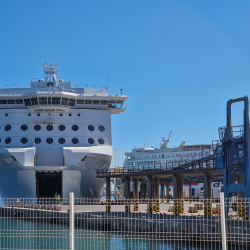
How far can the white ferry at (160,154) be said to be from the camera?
78188 millimetres

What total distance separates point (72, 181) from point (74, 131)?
14.6 ft

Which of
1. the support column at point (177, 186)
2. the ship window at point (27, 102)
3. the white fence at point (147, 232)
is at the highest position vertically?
the ship window at point (27, 102)

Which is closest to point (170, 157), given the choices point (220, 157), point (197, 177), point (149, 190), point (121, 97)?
point (197, 177)

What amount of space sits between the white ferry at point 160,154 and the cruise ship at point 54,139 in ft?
122

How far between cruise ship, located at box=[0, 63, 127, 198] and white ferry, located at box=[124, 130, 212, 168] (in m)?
37.3

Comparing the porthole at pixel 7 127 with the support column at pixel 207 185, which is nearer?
the support column at pixel 207 185

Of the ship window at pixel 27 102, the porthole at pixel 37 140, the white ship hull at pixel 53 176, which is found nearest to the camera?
the white ship hull at pixel 53 176

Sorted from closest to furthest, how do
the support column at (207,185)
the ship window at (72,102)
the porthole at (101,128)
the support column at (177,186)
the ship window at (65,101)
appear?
the support column at (207,185) < the support column at (177,186) < the ship window at (65,101) < the ship window at (72,102) < the porthole at (101,128)

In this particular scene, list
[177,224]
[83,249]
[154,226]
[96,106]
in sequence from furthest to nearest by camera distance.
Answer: [96,106]
[154,226]
[177,224]
[83,249]

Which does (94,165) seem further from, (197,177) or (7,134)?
(197,177)

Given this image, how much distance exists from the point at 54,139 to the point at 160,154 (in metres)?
44.4

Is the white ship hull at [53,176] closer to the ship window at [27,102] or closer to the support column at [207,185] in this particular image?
the ship window at [27,102]

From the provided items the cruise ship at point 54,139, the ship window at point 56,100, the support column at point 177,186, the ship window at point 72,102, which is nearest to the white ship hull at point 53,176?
the cruise ship at point 54,139

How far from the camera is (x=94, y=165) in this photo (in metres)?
38.8
